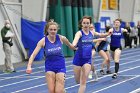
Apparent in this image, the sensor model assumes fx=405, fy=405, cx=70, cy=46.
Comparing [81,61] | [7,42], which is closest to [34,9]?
[7,42]

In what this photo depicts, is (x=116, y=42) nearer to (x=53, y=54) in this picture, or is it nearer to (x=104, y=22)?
(x=53, y=54)

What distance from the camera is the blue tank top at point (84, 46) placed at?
9523mm

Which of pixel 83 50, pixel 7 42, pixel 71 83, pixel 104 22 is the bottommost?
pixel 104 22

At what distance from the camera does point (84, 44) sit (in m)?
9.56

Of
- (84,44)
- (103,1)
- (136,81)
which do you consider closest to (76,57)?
(84,44)

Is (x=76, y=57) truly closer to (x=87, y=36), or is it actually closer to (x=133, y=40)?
(x=87, y=36)

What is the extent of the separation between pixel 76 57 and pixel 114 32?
14.9 ft

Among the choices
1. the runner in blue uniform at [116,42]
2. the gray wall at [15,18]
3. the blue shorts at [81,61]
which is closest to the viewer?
the blue shorts at [81,61]

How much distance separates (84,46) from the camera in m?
9.59

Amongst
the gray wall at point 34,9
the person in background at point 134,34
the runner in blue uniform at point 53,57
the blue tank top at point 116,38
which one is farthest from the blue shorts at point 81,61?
the person in background at point 134,34

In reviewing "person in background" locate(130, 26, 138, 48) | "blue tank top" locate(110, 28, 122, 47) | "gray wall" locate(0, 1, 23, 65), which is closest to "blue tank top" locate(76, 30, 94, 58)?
"blue tank top" locate(110, 28, 122, 47)

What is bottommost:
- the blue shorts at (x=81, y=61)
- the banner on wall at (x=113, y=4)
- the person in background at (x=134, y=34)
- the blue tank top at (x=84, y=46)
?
the person in background at (x=134, y=34)

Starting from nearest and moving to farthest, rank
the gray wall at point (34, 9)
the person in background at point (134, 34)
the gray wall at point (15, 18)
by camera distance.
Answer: the gray wall at point (15, 18) < the gray wall at point (34, 9) < the person in background at point (134, 34)

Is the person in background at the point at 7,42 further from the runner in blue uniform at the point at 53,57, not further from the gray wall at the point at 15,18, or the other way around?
the runner in blue uniform at the point at 53,57
